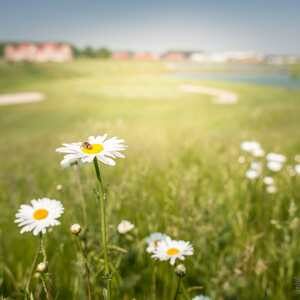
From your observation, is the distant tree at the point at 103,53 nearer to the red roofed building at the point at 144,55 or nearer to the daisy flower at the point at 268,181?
the red roofed building at the point at 144,55

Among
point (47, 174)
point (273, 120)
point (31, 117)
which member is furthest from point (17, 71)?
point (47, 174)

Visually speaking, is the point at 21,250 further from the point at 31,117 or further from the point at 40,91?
the point at 40,91

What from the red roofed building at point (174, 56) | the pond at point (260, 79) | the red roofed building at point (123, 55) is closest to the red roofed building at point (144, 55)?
the red roofed building at point (123, 55)

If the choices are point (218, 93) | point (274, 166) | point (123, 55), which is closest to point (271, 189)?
point (274, 166)

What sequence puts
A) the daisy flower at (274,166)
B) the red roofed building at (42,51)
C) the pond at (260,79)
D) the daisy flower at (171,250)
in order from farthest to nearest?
the red roofed building at (42,51), the pond at (260,79), the daisy flower at (274,166), the daisy flower at (171,250)

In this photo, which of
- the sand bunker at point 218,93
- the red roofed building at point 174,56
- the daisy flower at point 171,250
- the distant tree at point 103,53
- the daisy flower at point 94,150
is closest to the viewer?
the daisy flower at point 94,150

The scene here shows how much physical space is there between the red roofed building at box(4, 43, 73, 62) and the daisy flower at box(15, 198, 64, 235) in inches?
3990

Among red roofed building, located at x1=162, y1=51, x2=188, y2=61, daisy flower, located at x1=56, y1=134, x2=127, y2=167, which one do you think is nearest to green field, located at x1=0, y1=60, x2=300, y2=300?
daisy flower, located at x1=56, y1=134, x2=127, y2=167

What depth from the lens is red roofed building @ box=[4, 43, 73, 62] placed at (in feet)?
321

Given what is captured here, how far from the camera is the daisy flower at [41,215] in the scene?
1428 millimetres

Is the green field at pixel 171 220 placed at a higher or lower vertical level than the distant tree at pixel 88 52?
higher

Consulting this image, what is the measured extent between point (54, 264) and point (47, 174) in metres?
3.22

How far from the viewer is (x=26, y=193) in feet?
14.7

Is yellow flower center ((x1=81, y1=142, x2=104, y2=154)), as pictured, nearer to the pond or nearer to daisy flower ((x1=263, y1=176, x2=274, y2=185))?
daisy flower ((x1=263, y1=176, x2=274, y2=185))
